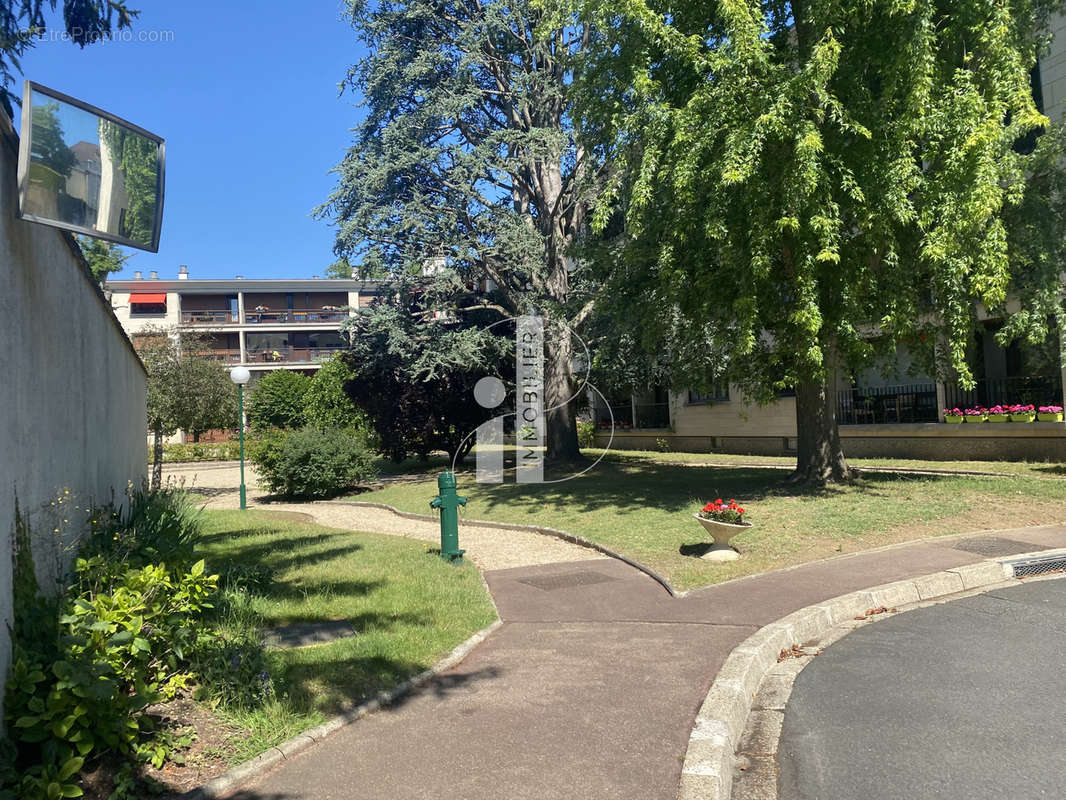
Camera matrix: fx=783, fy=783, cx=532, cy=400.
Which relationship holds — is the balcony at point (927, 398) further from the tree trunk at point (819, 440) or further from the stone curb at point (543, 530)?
the stone curb at point (543, 530)

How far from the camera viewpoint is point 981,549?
8.87 m

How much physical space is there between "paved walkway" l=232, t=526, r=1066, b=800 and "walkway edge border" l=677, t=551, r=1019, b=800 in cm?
12

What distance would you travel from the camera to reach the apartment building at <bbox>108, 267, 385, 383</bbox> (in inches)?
2176

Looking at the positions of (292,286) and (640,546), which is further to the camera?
(292,286)

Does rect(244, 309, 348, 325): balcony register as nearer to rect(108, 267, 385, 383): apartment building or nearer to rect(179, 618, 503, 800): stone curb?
rect(108, 267, 385, 383): apartment building

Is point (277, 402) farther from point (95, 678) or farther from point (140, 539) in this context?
point (95, 678)

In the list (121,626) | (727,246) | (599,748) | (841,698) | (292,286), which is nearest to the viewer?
(121,626)

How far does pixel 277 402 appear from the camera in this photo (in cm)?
3716

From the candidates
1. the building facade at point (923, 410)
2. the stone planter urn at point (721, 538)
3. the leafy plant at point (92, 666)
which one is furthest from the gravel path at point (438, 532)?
the leafy plant at point (92, 666)

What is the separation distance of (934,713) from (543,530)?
27.0 ft

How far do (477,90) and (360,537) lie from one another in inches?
509

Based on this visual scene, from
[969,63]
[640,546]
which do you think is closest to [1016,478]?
[969,63]

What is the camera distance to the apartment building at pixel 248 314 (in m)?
55.3

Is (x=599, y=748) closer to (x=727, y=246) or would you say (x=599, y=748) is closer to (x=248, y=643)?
(x=248, y=643)
